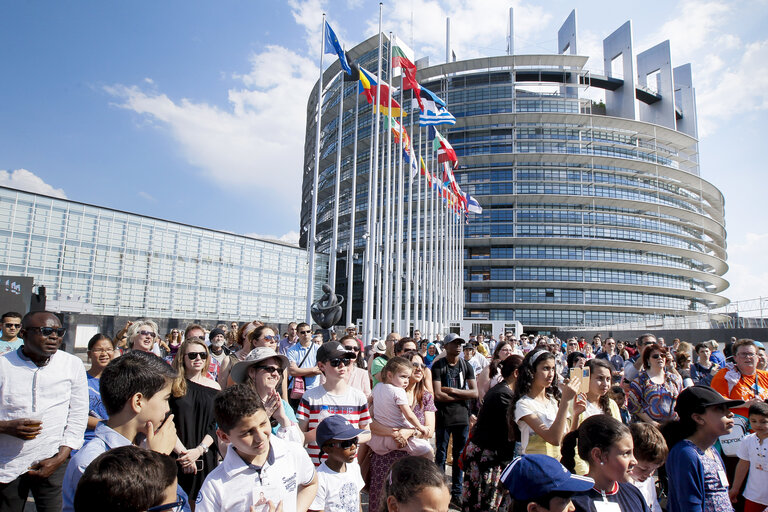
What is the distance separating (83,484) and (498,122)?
6975 centimetres

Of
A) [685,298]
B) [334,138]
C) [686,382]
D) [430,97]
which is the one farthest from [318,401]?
[685,298]

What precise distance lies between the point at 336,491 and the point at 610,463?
1753 millimetres

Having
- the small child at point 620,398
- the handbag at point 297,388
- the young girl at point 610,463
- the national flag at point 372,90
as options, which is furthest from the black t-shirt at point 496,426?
the national flag at point 372,90

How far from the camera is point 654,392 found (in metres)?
5.46

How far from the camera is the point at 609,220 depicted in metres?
63.1

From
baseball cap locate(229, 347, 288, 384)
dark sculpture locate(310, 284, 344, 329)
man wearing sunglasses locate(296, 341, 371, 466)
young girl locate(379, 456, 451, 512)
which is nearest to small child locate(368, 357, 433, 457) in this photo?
man wearing sunglasses locate(296, 341, 371, 466)

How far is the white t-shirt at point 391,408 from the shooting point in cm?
443

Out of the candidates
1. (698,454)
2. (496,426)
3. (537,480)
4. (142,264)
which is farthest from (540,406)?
(142,264)

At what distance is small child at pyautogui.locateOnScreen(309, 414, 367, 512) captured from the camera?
3.21 metres

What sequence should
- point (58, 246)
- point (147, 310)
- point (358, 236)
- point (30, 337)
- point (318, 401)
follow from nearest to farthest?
point (30, 337)
point (318, 401)
point (58, 246)
point (147, 310)
point (358, 236)

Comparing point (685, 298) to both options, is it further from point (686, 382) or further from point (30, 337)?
point (30, 337)

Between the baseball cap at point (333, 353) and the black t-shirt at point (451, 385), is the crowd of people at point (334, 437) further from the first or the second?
the black t-shirt at point (451, 385)

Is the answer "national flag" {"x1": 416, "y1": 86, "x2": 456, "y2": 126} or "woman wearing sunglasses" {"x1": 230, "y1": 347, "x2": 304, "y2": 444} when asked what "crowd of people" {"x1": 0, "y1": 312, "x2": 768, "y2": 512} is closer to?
"woman wearing sunglasses" {"x1": 230, "y1": 347, "x2": 304, "y2": 444}

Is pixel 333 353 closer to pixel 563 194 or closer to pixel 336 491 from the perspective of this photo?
pixel 336 491
